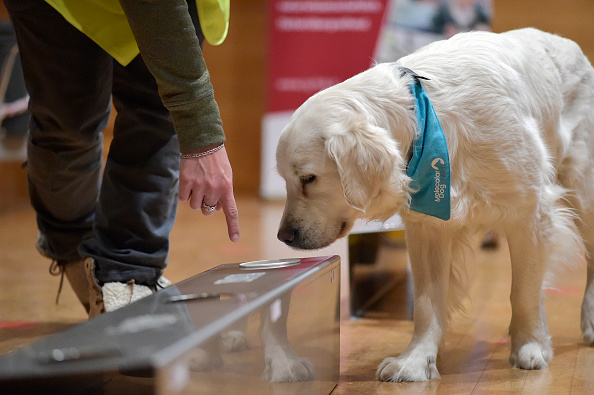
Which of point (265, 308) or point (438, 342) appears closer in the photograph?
point (265, 308)

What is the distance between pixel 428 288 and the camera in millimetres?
1725

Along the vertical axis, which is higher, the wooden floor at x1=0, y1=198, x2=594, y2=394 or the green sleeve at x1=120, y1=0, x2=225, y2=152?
the green sleeve at x1=120, y1=0, x2=225, y2=152

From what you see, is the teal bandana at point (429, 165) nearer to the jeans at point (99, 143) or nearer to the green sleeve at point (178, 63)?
the green sleeve at point (178, 63)

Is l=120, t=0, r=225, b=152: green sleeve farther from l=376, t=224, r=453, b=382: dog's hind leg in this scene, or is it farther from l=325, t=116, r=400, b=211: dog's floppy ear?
l=376, t=224, r=453, b=382: dog's hind leg

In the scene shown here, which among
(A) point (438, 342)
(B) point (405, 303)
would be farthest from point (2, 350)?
(B) point (405, 303)

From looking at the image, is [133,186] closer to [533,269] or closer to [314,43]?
[533,269]

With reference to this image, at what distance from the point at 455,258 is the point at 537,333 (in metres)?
0.29

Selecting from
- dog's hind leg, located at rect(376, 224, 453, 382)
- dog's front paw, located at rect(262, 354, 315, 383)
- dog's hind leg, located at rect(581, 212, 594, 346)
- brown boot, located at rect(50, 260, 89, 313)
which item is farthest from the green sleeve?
dog's hind leg, located at rect(581, 212, 594, 346)

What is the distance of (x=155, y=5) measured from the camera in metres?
1.35

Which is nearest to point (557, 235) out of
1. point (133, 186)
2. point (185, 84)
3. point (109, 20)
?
point (185, 84)

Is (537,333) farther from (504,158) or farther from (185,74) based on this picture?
(185,74)

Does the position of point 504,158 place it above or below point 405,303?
above

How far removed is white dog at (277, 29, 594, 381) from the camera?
1.49 metres

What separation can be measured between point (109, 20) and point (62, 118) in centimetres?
29
